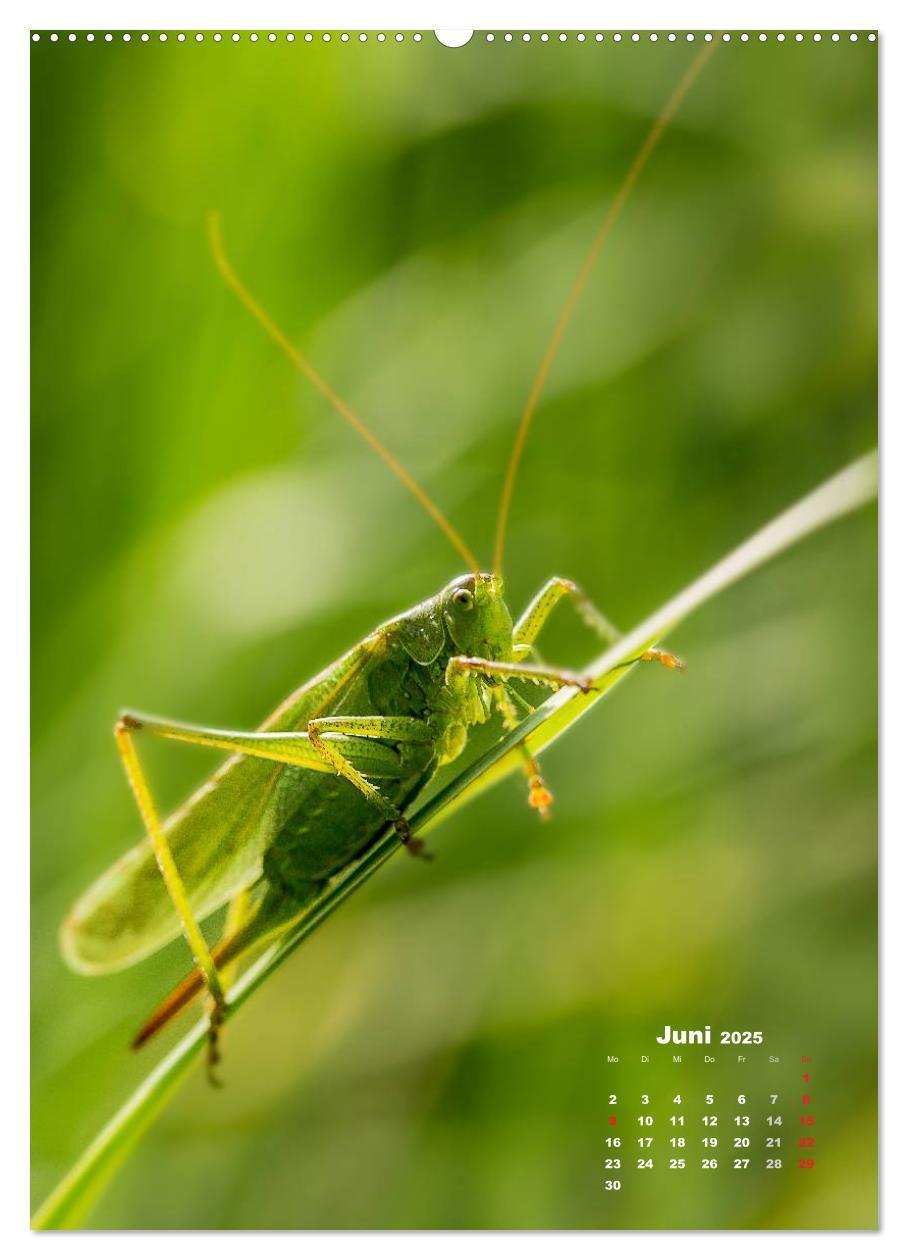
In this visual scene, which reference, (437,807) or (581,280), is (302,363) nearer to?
(581,280)

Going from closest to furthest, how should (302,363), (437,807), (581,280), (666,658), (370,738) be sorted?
(437,807) < (666,658) < (370,738) < (302,363) < (581,280)

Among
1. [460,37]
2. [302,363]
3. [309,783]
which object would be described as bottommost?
[309,783]

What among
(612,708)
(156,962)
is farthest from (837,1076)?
(156,962)

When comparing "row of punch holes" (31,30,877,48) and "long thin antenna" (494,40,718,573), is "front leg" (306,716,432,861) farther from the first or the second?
"row of punch holes" (31,30,877,48)

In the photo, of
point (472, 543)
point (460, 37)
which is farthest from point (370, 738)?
point (460, 37)

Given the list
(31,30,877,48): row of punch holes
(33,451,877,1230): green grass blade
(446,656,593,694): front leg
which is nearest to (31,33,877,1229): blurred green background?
(31,30,877,48): row of punch holes

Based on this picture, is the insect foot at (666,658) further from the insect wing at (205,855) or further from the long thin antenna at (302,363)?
the long thin antenna at (302,363)
